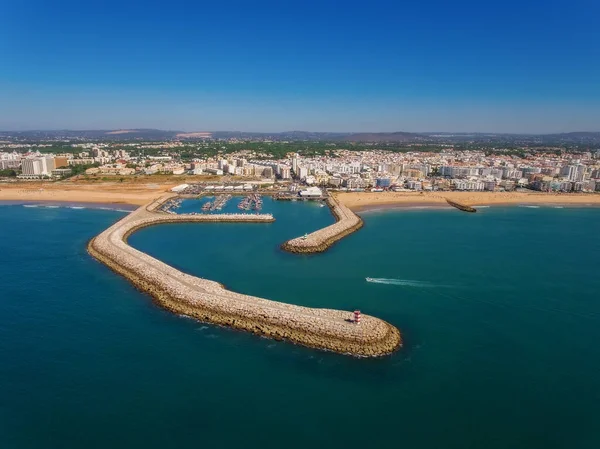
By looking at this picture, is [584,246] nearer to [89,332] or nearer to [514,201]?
[514,201]

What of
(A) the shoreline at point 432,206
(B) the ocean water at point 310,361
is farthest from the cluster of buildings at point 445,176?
(B) the ocean water at point 310,361

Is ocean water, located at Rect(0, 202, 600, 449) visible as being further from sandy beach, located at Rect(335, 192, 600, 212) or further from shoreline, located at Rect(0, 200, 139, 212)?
sandy beach, located at Rect(335, 192, 600, 212)

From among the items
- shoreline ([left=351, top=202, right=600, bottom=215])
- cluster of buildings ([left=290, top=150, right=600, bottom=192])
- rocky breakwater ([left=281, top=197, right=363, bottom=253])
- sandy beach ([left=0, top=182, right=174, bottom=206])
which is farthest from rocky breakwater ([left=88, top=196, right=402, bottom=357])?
cluster of buildings ([left=290, top=150, right=600, bottom=192])

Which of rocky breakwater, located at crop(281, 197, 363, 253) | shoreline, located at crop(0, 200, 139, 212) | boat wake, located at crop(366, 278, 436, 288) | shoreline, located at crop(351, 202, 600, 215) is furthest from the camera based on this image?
shoreline, located at crop(351, 202, 600, 215)

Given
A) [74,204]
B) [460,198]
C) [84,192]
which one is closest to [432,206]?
[460,198]

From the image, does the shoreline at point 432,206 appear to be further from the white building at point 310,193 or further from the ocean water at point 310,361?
the ocean water at point 310,361
